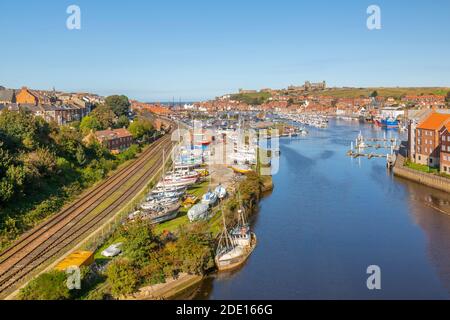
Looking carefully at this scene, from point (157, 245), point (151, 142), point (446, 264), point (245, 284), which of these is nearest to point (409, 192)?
point (446, 264)

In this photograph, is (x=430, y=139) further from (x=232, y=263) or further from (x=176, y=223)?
(x=232, y=263)

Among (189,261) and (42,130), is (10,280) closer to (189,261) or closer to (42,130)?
(189,261)

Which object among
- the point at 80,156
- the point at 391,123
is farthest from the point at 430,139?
the point at 391,123

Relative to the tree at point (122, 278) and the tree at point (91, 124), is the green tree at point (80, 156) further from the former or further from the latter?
the tree at point (122, 278)

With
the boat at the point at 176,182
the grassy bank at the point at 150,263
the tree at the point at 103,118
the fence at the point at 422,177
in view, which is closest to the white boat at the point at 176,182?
the boat at the point at 176,182

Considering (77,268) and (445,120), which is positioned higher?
(445,120)

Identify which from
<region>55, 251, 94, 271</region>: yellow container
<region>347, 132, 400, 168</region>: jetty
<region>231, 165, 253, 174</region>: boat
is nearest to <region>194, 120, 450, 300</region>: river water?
<region>231, 165, 253, 174</region>: boat
